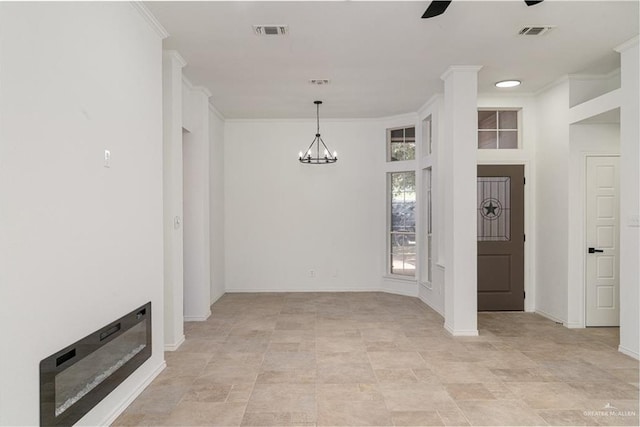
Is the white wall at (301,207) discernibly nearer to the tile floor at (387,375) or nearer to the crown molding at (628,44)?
the tile floor at (387,375)

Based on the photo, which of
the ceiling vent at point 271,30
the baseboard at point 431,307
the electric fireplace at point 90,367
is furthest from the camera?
the baseboard at point 431,307

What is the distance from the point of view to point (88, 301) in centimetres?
227

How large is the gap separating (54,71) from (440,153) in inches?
182

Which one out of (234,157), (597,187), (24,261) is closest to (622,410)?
(597,187)

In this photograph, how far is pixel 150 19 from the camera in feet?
10.3

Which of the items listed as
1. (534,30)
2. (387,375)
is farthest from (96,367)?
(534,30)

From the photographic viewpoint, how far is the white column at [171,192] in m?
3.83

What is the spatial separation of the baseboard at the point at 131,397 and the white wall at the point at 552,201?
4638mm

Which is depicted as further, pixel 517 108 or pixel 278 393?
pixel 517 108

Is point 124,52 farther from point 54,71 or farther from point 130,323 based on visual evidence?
point 130,323

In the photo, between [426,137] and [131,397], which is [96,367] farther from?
[426,137]

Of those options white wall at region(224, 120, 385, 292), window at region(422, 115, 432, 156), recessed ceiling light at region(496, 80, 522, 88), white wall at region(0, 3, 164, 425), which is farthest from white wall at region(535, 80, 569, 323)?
white wall at region(0, 3, 164, 425)

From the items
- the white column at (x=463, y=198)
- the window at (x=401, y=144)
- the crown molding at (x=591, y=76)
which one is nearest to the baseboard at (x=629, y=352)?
the white column at (x=463, y=198)

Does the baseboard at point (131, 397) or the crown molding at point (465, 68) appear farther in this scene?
the crown molding at point (465, 68)
